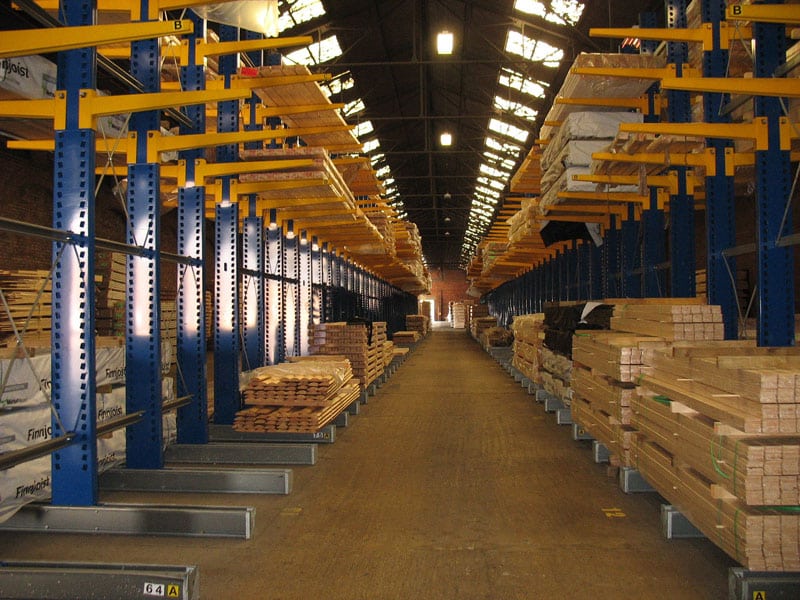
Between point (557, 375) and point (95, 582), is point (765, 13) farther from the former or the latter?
point (557, 375)

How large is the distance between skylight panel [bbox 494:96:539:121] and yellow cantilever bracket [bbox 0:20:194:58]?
17.7m

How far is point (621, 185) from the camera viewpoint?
866cm

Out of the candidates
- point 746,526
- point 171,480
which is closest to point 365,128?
point 171,480

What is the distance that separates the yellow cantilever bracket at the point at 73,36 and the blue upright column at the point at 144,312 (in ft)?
5.35

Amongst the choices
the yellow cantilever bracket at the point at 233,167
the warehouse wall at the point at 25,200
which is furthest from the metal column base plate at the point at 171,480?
the warehouse wall at the point at 25,200

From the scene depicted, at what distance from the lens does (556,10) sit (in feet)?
46.3

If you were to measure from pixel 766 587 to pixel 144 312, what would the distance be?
208 inches

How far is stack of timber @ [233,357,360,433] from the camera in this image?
25.8ft

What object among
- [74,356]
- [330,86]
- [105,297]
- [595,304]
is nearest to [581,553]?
[74,356]

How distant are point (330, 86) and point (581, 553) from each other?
18.0 m

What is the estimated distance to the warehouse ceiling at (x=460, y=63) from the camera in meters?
14.6

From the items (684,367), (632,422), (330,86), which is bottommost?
(632,422)

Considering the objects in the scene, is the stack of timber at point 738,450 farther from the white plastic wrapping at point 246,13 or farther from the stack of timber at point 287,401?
the white plastic wrapping at point 246,13

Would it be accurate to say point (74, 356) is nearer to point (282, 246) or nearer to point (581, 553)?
point (581, 553)
